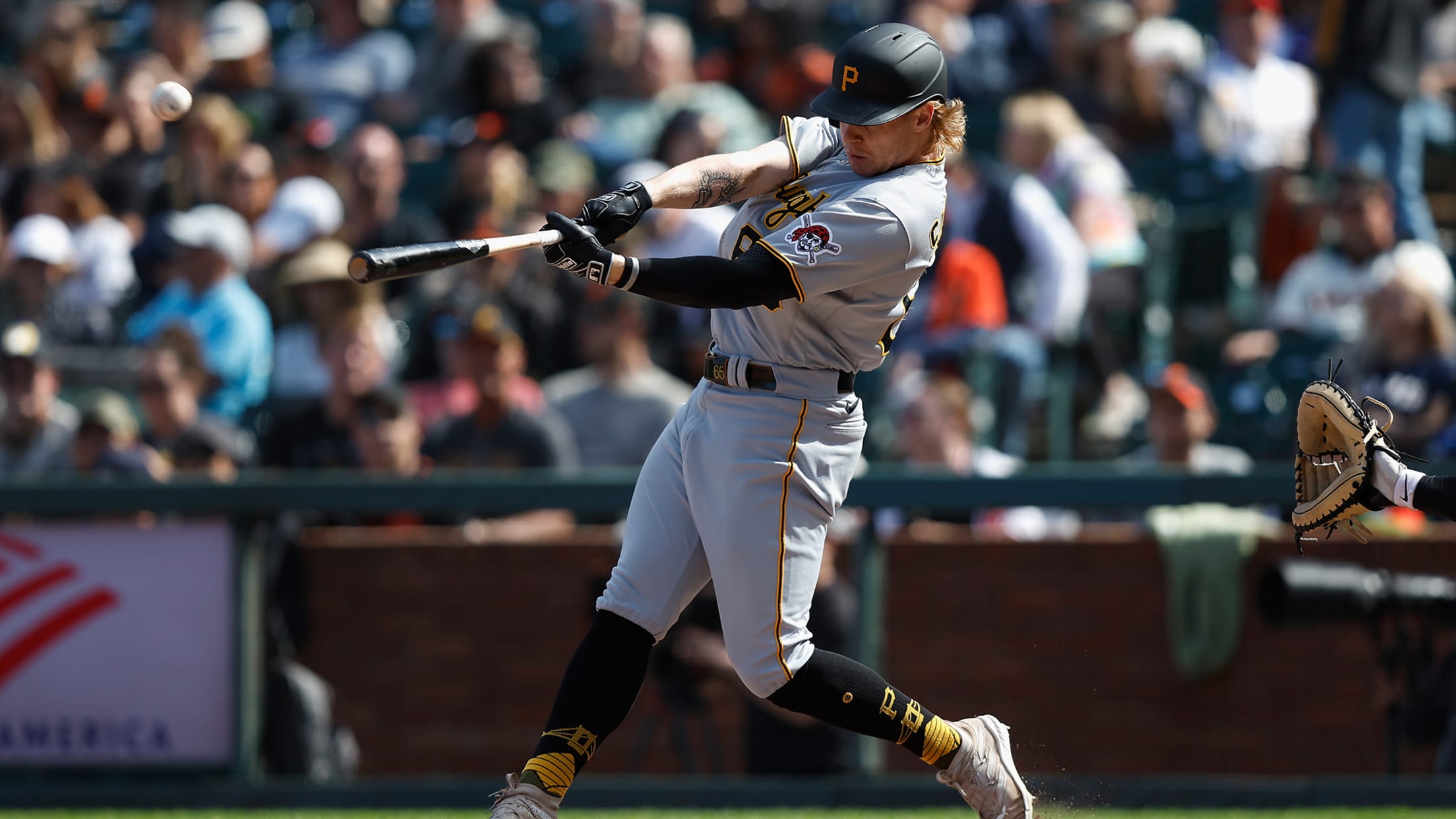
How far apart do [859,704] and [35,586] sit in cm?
353

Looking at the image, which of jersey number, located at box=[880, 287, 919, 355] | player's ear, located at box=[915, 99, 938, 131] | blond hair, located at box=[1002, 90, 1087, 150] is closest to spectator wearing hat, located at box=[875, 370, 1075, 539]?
blond hair, located at box=[1002, 90, 1087, 150]

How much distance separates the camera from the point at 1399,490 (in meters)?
3.98

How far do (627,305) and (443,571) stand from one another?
1.45 meters

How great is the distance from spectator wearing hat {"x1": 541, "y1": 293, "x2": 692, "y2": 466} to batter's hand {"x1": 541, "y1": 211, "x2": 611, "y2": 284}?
333 cm

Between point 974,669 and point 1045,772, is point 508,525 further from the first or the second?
point 1045,772

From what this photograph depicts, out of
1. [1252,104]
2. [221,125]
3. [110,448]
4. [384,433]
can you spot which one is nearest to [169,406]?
[110,448]

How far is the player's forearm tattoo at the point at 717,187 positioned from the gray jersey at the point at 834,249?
2.6 inches

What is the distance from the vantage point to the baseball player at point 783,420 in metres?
3.88

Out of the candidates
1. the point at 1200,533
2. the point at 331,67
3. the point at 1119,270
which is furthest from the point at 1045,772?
the point at 331,67

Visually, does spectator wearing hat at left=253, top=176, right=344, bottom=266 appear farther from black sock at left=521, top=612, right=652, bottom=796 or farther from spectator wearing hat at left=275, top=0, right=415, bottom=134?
black sock at left=521, top=612, right=652, bottom=796

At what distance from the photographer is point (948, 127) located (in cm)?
406

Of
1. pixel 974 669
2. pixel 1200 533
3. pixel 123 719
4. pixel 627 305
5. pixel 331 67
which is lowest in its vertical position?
pixel 123 719

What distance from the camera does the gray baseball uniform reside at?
157 inches

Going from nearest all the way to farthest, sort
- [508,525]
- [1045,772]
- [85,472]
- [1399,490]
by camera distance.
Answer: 1. [1399,490]
2. [1045,772]
3. [508,525]
4. [85,472]
